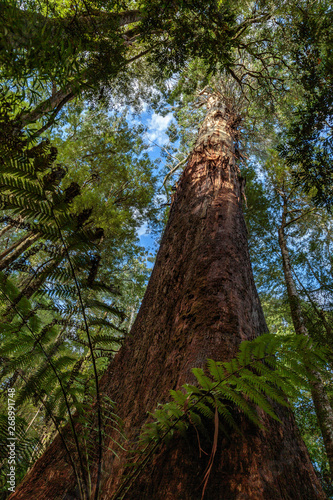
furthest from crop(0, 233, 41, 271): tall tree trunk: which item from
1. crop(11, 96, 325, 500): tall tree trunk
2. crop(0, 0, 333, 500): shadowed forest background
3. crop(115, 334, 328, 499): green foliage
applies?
crop(115, 334, 328, 499): green foliage

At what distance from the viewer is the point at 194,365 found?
1372 millimetres

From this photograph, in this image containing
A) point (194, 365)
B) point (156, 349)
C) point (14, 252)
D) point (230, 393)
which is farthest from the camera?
point (14, 252)

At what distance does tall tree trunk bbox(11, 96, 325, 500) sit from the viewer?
38.8 inches

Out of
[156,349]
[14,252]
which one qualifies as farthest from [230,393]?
[14,252]

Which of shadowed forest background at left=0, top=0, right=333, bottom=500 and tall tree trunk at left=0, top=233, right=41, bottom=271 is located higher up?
tall tree trunk at left=0, top=233, right=41, bottom=271

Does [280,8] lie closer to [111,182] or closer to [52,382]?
[111,182]

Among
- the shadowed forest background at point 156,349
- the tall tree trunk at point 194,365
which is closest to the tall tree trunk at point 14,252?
the shadowed forest background at point 156,349

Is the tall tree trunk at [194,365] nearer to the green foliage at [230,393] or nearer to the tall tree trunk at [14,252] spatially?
the green foliage at [230,393]

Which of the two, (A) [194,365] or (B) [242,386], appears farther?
(A) [194,365]

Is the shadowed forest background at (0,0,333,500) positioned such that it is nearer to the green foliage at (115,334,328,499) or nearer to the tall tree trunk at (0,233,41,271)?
the green foliage at (115,334,328,499)

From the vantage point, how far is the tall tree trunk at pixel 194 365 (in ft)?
3.23

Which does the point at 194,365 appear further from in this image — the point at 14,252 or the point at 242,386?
the point at 14,252

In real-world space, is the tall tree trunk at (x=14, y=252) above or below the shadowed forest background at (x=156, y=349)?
above

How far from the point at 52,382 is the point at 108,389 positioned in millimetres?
447
